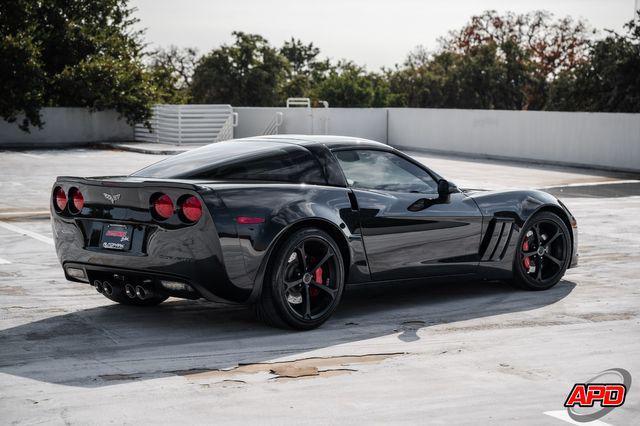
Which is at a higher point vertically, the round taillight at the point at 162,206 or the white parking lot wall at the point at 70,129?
the round taillight at the point at 162,206

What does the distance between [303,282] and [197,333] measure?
0.80 meters

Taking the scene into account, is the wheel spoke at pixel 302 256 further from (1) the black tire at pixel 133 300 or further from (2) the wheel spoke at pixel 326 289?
(1) the black tire at pixel 133 300

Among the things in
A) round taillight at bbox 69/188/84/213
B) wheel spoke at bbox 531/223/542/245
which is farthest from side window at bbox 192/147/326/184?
wheel spoke at bbox 531/223/542/245

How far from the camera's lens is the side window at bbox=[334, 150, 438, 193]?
748 cm

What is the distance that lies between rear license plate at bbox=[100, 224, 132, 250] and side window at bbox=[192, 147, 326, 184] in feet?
2.01

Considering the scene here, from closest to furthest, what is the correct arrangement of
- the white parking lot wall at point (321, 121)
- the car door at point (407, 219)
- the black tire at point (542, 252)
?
the car door at point (407, 219) < the black tire at point (542, 252) < the white parking lot wall at point (321, 121)

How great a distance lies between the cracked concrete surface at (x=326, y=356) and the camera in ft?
16.5

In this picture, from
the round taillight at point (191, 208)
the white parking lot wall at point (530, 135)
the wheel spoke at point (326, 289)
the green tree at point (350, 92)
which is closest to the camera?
the round taillight at point (191, 208)

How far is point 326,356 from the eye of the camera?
6203mm

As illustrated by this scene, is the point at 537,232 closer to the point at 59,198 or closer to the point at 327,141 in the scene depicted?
the point at 327,141

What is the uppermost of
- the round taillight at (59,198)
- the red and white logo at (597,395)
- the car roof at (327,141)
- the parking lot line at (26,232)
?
the car roof at (327,141)

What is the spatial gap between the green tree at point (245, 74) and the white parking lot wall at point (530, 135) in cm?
2439

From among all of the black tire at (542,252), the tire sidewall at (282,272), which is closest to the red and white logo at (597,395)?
the tire sidewall at (282,272)

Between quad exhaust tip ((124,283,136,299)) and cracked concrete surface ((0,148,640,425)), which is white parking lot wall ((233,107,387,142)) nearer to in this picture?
cracked concrete surface ((0,148,640,425))
